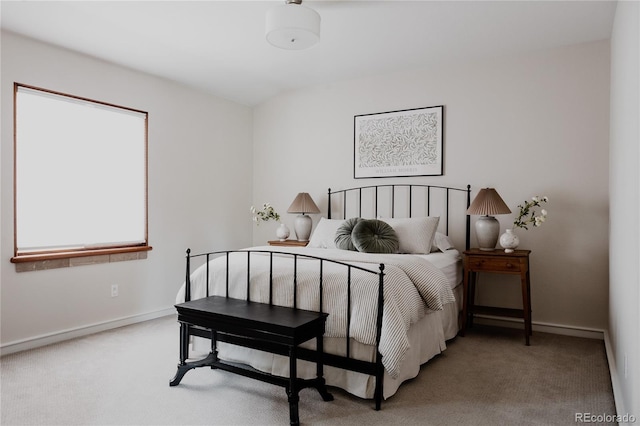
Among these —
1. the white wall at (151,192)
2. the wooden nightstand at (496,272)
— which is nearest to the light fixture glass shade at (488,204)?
the wooden nightstand at (496,272)

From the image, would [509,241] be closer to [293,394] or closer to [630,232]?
[630,232]

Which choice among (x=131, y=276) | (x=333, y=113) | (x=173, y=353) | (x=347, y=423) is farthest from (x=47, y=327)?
(x=333, y=113)

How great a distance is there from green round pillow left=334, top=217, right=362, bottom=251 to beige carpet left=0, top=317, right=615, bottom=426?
1.16 meters

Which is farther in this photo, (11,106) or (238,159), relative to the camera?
(238,159)

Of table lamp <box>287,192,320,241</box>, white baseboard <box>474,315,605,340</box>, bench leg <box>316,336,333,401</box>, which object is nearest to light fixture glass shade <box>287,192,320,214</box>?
table lamp <box>287,192,320,241</box>

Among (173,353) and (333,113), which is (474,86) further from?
(173,353)

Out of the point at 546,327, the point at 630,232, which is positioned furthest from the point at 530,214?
the point at 630,232

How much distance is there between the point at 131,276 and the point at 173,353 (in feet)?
3.94

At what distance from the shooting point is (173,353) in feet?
10.9

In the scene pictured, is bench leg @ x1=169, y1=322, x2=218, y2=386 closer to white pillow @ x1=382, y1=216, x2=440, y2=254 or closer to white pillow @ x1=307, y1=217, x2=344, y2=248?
white pillow @ x1=307, y1=217, x2=344, y2=248

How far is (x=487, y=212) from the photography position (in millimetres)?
3674

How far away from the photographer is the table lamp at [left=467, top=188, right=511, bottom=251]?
369cm

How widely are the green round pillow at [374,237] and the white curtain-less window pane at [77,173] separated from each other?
2134mm

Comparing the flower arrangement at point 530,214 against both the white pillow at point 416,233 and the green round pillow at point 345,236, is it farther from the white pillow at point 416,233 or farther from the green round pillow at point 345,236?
the green round pillow at point 345,236
